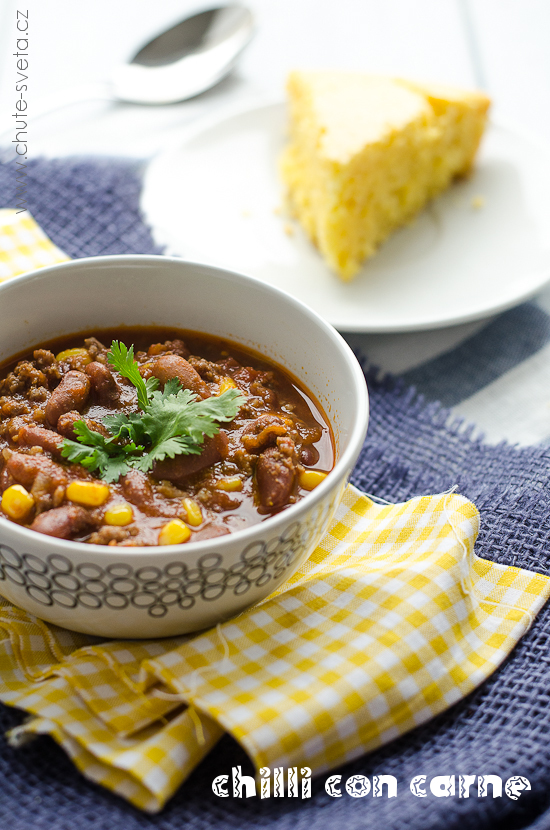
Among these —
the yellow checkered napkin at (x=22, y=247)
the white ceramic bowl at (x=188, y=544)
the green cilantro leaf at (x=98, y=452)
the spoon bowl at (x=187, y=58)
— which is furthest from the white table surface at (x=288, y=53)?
the green cilantro leaf at (x=98, y=452)

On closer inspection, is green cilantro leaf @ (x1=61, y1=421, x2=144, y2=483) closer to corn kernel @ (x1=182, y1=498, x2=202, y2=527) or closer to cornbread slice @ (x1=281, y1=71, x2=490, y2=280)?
corn kernel @ (x1=182, y1=498, x2=202, y2=527)

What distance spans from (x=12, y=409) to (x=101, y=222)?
1629mm

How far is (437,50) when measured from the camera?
6.05m

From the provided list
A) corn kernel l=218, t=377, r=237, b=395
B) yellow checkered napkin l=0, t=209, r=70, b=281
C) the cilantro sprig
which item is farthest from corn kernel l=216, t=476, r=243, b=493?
yellow checkered napkin l=0, t=209, r=70, b=281

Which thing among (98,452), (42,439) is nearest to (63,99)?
(42,439)

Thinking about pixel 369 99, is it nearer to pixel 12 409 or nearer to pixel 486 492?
pixel 486 492

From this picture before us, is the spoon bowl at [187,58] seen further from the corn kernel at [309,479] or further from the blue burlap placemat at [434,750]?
the corn kernel at [309,479]

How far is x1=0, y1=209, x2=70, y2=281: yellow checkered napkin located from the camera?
3.22 metres

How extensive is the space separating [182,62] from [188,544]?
429 centimetres

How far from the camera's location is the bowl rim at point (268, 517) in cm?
182

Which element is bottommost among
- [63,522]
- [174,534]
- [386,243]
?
[386,243]

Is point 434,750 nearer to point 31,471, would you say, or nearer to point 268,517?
point 268,517

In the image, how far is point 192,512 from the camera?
2164 mm

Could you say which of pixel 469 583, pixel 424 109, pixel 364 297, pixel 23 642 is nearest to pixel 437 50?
pixel 424 109
